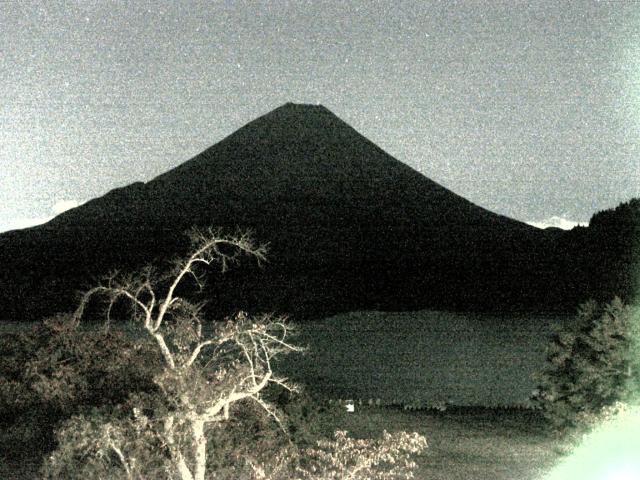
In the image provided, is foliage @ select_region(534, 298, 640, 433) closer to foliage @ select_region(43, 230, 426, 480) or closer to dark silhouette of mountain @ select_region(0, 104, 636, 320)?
foliage @ select_region(43, 230, 426, 480)

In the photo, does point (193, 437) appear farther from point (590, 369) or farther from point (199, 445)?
point (590, 369)

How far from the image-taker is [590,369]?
40.2 feet

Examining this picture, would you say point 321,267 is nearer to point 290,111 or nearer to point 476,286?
point 476,286

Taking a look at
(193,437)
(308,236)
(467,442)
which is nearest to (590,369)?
(467,442)

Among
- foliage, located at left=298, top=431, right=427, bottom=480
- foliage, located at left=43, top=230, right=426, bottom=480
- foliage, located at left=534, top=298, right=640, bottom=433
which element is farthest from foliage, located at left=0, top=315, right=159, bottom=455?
foliage, located at left=534, top=298, right=640, bottom=433

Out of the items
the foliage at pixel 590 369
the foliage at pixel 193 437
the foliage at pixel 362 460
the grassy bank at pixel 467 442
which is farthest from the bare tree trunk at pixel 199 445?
the foliage at pixel 590 369

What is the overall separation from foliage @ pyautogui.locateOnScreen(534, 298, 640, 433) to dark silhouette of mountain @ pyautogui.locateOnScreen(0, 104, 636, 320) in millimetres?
15291

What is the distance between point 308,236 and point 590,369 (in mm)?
32738

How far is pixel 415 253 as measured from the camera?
42.9 meters

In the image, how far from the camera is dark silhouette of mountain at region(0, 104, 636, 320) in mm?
31781

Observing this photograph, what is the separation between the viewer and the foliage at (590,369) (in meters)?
12.1

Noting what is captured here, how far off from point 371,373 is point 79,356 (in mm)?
8314

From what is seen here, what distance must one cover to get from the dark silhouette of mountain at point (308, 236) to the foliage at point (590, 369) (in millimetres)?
15291

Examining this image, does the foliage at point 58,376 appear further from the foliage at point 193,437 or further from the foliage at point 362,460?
the foliage at point 362,460
